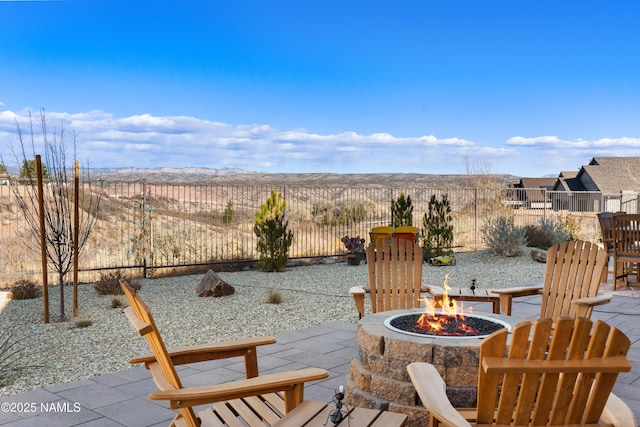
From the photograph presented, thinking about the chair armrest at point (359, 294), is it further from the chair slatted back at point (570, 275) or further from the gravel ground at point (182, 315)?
the chair slatted back at point (570, 275)

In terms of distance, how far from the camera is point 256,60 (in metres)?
24.6

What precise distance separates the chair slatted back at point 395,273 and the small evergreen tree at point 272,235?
580cm

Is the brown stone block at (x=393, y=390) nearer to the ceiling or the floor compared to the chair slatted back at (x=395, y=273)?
nearer to the floor

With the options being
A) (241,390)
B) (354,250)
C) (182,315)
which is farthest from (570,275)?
(354,250)

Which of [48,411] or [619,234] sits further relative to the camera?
[619,234]

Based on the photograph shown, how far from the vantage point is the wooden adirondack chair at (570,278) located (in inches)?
182

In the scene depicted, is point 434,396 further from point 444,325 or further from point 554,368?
point 444,325

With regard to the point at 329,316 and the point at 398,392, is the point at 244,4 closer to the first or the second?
the point at 329,316

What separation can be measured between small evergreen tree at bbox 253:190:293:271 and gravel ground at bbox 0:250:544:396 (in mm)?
327

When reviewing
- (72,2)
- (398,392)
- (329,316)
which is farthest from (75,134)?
(72,2)

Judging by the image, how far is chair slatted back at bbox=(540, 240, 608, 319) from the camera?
15.2 feet

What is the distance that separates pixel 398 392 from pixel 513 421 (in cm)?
117

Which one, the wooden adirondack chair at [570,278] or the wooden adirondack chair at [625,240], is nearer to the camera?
the wooden adirondack chair at [570,278]

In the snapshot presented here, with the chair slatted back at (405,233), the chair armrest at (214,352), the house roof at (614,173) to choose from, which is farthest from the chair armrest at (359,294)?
the house roof at (614,173)
